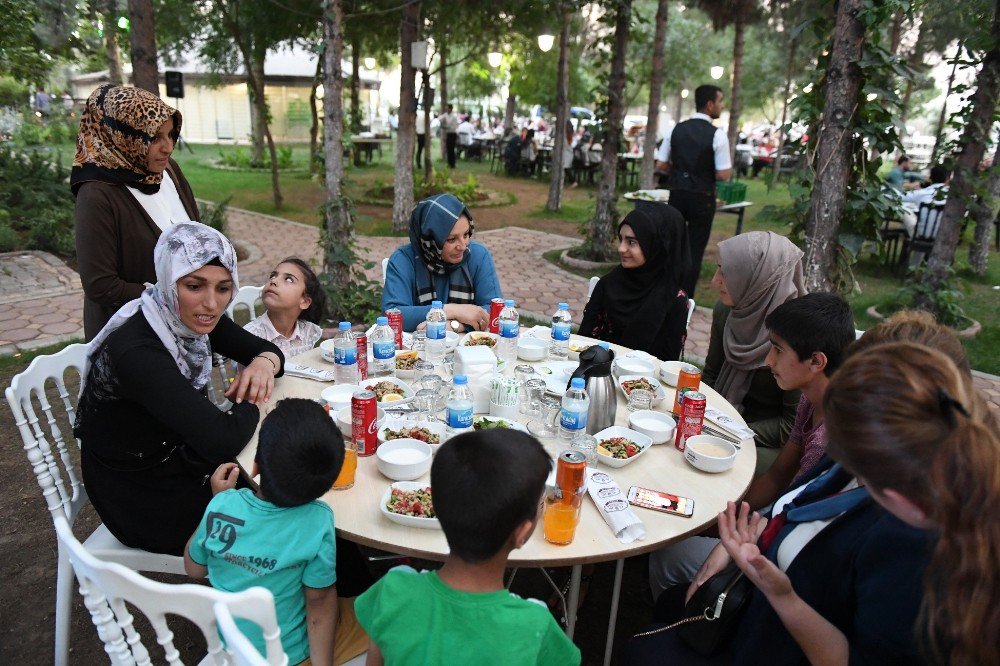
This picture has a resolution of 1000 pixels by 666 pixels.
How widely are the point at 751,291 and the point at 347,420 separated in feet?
7.28

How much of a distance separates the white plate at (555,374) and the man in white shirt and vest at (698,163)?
4195 mm

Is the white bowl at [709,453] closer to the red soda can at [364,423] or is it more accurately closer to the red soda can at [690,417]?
the red soda can at [690,417]

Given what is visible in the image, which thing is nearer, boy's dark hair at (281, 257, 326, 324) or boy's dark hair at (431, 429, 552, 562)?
boy's dark hair at (431, 429, 552, 562)

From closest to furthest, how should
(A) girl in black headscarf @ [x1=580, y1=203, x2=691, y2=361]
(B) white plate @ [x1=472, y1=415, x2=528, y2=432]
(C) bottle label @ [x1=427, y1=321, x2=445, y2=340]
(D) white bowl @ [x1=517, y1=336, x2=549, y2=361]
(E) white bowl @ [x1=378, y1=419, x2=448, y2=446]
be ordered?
(E) white bowl @ [x1=378, y1=419, x2=448, y2=446] → (B) white plate @ [x1=472, y1=415, x2=528, y2=432] → (C) bottle label @ [x1=427, y1=321, x2=445, y2=340] → (D) white bowl @ [x1=517, y1=336, x2=549, y2=361] → (A) girl in black headscarf @ [x1=580, y1=203, x2=691, y2=361]

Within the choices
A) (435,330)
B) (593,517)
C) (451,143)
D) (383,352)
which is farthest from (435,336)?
(451,143)

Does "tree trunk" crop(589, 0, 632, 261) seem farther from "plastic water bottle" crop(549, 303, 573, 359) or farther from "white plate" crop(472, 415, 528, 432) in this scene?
"white plate" crop(472, 415, 528, 432)

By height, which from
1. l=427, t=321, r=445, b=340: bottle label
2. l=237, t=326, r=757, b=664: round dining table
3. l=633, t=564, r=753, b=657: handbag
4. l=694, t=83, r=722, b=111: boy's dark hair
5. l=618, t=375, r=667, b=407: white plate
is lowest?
l=633, t=564, r=753, b=657: handbag

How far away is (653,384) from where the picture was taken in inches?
110

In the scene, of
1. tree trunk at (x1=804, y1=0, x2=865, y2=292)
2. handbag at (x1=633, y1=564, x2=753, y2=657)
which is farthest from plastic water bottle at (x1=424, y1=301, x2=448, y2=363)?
tree trunk at (x1=804, y1=0, x2=865, y2=292)

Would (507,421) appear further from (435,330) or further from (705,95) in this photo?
(705,95)

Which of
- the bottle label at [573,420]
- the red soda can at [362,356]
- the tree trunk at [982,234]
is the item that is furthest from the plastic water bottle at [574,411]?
the tree trunk at [982,234]

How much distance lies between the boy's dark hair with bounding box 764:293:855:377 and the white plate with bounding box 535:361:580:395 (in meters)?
0.88

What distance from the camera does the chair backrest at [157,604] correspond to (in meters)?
1.23

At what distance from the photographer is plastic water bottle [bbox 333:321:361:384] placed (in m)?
2.75
